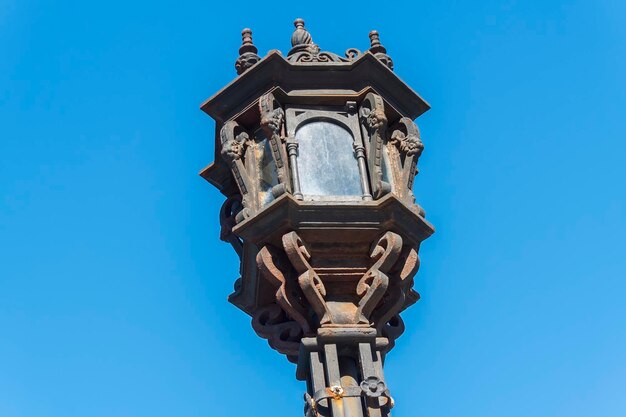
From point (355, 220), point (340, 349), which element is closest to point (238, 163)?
point (355, 220)

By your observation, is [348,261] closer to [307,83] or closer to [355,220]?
[355,220]

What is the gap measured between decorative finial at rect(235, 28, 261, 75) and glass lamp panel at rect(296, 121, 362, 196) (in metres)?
0.83

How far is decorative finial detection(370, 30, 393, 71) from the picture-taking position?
10.7 m

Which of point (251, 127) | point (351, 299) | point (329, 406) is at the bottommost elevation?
point (329, 406)

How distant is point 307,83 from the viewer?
10.4 meters

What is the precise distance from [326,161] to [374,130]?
1.63 feet

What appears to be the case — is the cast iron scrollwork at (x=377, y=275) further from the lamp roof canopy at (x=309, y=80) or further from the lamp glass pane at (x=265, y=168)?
the lamp roof canopy at (x=309, y=80)

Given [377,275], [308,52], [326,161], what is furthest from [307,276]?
[308,52]

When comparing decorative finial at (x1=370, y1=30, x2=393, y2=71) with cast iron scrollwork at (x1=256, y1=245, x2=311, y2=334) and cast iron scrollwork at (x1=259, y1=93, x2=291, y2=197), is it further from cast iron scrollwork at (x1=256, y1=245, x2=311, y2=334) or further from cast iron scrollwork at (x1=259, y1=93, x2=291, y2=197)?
cast iron scrollwork at (x1=256, y1=245, x2=311, y2=334)

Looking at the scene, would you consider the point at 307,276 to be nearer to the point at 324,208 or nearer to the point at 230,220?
Answer: the point at 324,208

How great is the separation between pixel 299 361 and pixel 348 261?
868mm

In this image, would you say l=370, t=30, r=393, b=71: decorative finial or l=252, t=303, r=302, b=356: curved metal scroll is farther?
l=370, t=30, r=393, b=71: decorative finial

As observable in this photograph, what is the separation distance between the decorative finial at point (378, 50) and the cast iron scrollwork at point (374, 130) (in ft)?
1.89

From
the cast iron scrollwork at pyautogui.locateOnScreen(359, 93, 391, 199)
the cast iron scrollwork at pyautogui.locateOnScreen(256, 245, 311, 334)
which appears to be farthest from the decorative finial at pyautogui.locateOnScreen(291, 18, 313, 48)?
the cast iron scrollwork at pyautogui.locateOnScreen(256, 245, 311, 334)
